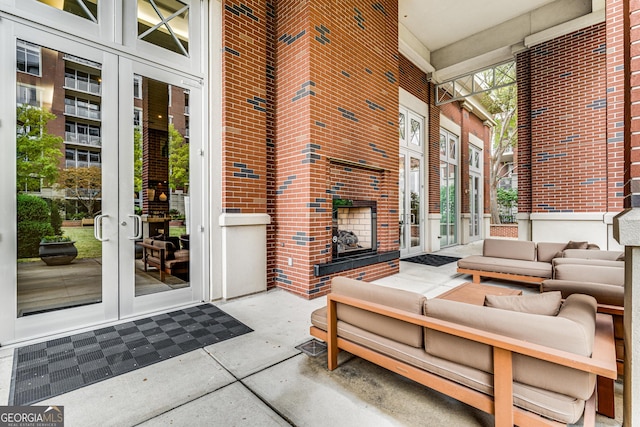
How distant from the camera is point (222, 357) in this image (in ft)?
7.48

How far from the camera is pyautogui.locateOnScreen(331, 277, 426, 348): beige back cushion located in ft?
5.66

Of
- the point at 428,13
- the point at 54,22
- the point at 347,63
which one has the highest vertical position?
the point at 428,13

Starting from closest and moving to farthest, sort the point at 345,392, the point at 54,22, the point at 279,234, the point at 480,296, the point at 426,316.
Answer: the point at 426,316
the point at 345,392
the point at 54,22
the point at 480,296
the point at 279,234

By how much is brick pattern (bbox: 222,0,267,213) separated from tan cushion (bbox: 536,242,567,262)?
15.0 ft

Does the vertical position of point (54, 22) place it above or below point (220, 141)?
above

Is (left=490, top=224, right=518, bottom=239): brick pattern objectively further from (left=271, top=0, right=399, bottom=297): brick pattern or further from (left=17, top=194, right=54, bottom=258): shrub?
(left=17, top=194, right=54, bottom=258): shrub

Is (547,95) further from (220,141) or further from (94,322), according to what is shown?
(94,322)

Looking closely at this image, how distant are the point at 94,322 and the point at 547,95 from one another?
28.7 ft

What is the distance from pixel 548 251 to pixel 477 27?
18.6 ft

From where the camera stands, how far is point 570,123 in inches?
231

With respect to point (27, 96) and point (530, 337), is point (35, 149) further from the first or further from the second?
point (530, 337)

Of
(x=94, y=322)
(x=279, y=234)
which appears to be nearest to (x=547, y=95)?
(x=279, y=234)

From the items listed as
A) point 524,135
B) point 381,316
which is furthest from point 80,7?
point 524,135

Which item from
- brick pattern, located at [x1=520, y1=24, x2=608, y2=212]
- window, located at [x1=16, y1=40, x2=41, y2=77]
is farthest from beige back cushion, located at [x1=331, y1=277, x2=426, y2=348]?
brick pattern, located at [x1=520, y1=24, x2=608, y2=212]
